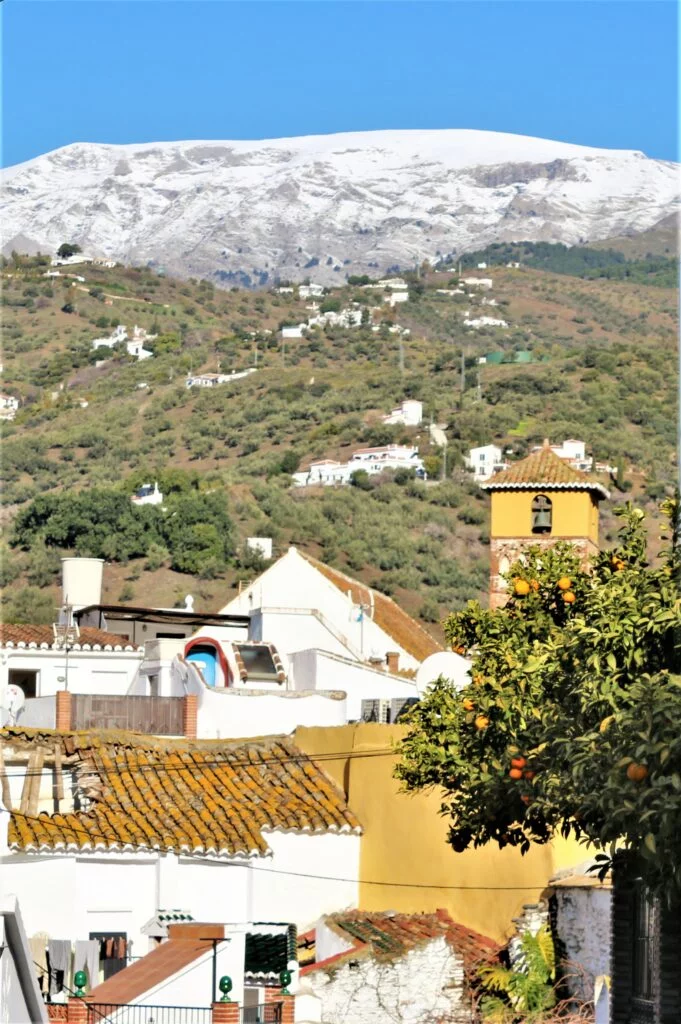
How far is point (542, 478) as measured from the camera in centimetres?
4169

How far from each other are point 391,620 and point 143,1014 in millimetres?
31989

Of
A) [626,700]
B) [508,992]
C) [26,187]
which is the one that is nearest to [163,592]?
[26,187]

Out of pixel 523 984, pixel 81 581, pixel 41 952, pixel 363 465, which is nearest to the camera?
pixel 523 984

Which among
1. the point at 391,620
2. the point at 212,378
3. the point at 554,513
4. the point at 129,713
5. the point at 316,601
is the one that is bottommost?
the point at 129,713

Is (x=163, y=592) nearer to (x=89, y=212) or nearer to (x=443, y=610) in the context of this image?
(x=443, y=610)

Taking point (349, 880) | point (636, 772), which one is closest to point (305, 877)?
point (349, 880)

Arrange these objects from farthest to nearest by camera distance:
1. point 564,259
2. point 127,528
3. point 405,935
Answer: point 564,259
point 127,528
point 405,935

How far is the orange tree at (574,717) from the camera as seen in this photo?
41.3ft

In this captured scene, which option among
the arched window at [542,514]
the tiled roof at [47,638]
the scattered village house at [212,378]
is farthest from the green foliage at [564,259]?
the tiled roof at [47,638]

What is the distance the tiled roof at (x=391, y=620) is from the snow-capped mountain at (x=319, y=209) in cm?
5579

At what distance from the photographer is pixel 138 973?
16281 mm

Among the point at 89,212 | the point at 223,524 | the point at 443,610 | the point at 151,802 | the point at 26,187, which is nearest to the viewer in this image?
the point at 151,802

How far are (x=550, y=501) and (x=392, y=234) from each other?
100293 millimetres

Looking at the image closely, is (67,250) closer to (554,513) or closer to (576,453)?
(576,453)
